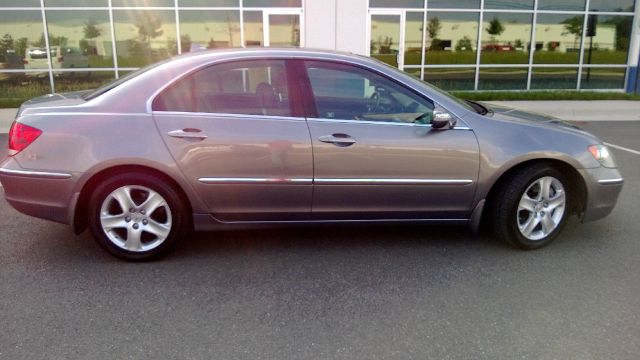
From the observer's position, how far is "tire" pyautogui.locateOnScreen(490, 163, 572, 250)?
148 inches

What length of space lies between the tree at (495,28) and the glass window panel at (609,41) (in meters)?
2.92

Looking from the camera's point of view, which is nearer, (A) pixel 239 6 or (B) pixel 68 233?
(B) pixel 68 233

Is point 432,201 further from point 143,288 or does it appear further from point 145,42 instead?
point 145,42

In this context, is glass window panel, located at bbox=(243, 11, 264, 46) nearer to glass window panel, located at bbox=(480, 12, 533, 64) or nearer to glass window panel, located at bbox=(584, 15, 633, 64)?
glass window panel, located at bbox=(480, 12, 533, 64)

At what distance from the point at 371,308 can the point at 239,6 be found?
38.3ft

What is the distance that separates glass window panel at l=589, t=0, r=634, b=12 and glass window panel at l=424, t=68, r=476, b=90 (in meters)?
4.17

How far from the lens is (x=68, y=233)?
4.19m

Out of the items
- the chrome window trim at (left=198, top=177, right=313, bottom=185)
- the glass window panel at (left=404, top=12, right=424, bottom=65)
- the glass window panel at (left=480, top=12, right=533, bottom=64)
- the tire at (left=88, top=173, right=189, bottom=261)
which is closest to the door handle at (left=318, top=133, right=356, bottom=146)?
the chrome window trim at (left=198, top=177, right=313, bottom=185)

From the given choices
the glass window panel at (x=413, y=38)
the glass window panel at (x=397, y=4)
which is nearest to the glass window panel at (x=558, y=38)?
the glass window panel at (x=413, y=38)

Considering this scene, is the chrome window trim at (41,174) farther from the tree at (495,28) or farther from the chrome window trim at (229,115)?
the tree at (495,28)

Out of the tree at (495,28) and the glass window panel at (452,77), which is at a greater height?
the tree at (495,28)

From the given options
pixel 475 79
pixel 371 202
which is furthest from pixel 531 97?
pixel 371 202

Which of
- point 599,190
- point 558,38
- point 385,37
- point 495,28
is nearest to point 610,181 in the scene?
point 599,190

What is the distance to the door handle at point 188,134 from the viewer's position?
345 centimetres
